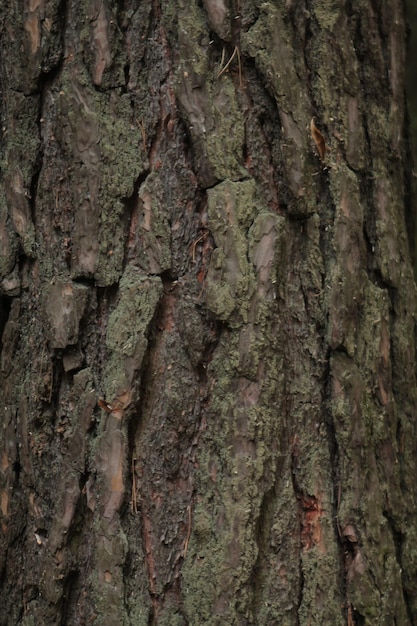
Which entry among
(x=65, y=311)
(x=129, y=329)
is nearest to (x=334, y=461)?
(x=129, y=329)

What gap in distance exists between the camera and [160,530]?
1.44 meters

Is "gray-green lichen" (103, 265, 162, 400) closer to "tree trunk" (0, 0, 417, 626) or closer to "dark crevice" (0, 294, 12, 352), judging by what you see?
"tree trunk" (0, 0, 417, 626)

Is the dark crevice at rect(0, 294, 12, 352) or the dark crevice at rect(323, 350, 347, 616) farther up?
the dark crevice at rect(0, 294, 12, 352)

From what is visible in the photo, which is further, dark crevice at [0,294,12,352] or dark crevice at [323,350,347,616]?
dark crevice at [0,294,12,352]

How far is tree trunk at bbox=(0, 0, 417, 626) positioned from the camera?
56.2 inches

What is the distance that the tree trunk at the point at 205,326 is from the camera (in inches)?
56.2

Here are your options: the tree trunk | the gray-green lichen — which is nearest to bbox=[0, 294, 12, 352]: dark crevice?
the tree trunk

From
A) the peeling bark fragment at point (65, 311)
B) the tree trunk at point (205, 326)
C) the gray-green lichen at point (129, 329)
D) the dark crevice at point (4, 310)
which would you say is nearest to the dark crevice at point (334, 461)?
the tree trunk at point (205, 326)

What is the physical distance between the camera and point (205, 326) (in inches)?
56.7

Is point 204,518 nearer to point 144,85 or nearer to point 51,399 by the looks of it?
point 51,399

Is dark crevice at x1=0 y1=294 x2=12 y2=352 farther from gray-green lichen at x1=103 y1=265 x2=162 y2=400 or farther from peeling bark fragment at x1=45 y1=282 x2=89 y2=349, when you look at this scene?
gray-green lichen at x1=103 y1=265 x2=162 y2=400

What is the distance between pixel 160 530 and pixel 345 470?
0.36m

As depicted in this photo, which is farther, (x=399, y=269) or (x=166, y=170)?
(x=399, y=269)

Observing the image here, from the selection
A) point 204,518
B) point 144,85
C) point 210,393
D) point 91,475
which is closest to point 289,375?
point 210,393
